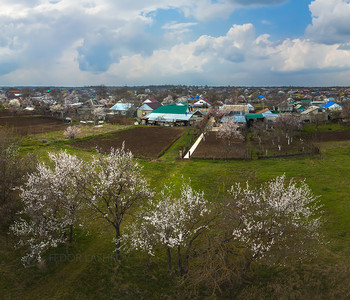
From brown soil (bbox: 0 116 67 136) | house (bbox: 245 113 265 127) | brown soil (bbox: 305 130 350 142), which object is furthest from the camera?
house (bbox: 245 113 265 127)

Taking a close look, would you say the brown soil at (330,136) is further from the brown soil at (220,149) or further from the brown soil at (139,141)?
the brown soil at (139,141)

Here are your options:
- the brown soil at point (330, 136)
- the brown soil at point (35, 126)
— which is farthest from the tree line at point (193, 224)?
the brown soil at point (35, 126)

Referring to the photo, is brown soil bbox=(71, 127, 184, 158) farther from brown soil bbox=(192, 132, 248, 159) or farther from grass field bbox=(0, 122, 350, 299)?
grass field bbox=(0, 122, 350, 299)

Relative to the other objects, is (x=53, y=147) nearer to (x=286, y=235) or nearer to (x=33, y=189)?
(x=33, y=189)

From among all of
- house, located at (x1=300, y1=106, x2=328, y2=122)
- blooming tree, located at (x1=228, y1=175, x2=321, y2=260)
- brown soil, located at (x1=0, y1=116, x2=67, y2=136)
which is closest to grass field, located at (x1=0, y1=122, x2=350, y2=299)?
blooming tree, located at (x1=228, y1=175, x2=321, y2=260)

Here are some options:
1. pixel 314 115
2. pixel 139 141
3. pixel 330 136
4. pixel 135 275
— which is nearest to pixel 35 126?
pixel 139 141

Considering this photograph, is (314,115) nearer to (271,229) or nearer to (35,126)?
(271,229)

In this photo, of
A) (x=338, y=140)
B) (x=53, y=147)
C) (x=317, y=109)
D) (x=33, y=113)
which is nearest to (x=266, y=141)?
(x=338, y=140)
